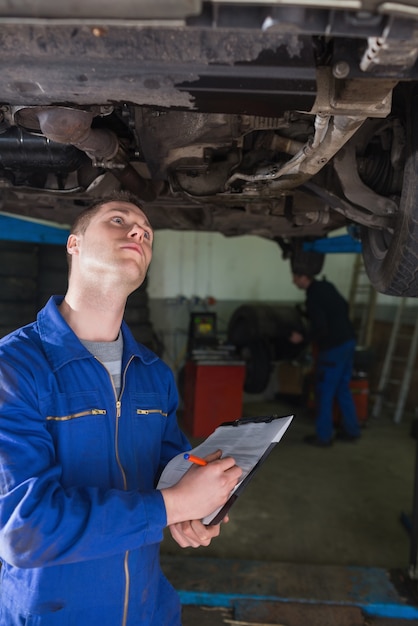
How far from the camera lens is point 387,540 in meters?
2.34

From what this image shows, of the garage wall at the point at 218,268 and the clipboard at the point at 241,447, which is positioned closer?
the clipboard at the point at 241,447

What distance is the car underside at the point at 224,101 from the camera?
1.81 feet

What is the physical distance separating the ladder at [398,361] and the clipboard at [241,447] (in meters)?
4.03

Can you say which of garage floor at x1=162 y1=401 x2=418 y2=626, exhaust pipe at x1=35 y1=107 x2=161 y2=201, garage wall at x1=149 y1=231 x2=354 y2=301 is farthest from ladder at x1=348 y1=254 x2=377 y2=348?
exhaust pipe at x1=35 y1=107 x2=161 y2=201

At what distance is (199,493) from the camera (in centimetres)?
79

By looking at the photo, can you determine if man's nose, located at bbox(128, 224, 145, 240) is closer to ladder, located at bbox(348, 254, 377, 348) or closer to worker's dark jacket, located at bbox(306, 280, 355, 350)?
worker's dark jacket, located at bbox(306, 280, 355, 350)

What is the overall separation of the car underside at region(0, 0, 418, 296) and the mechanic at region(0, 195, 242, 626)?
27 cm

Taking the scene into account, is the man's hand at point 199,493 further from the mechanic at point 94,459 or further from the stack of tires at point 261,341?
the stack of tires at point 261,341

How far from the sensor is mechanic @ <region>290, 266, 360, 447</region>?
3648mm

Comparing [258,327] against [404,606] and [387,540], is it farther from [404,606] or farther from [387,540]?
[404,606]

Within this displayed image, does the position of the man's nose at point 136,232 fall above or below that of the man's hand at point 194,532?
above

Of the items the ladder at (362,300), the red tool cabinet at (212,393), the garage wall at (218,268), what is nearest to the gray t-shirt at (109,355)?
the red tool cabinet at (212,393)

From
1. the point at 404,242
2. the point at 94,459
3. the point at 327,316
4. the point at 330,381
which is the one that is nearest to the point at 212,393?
the point at 330,381

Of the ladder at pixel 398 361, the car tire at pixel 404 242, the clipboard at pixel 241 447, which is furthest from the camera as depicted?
the ladder at pixel 398 361
